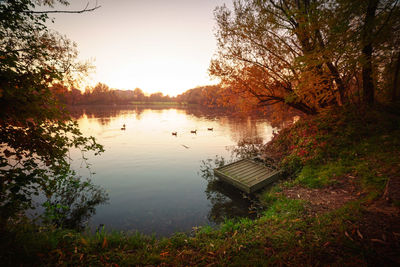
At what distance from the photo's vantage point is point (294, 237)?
3.84 meters

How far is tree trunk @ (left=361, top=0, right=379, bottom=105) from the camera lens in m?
6.33

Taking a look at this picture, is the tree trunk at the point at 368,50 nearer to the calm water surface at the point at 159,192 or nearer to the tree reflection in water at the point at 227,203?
the tree reflection in water at the point at 227,203

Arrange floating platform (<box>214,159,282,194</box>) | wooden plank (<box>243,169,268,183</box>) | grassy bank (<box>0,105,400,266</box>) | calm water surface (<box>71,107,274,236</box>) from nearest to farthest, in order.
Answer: grassy bank (<box>0,105,400,266</box>)
calm water surface (<box>71,107,274,236</box>)
floating platform (<box>214,159,282,194</box>)
wooden plank (<box>243,169,268,183</box>)

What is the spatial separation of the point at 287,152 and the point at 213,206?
7.36 meters

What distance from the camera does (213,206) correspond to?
25.8 feet

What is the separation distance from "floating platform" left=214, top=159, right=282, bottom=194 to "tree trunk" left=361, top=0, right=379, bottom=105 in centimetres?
645

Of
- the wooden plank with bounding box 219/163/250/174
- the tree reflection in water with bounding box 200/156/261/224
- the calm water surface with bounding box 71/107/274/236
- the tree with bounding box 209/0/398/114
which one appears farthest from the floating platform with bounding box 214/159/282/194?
the tree with bounding box 209/0/398/114

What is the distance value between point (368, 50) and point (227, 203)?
35.4ft

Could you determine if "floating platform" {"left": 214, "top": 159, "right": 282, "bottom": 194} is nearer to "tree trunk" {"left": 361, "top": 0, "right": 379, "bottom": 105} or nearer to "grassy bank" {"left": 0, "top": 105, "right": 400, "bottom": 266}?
"grassy bank" {"left": 0, "top": 105, "right": 400, "bottom": 266}

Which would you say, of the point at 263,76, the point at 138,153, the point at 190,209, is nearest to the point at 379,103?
the point at 263,76

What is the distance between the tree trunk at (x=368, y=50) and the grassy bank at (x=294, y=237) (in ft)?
12.4

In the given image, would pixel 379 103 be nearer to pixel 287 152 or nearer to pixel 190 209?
pixel 287 152

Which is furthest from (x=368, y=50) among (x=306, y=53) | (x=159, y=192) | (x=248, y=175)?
(x=159, y=192)

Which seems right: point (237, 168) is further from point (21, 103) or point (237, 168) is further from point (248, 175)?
point (21, 103)
